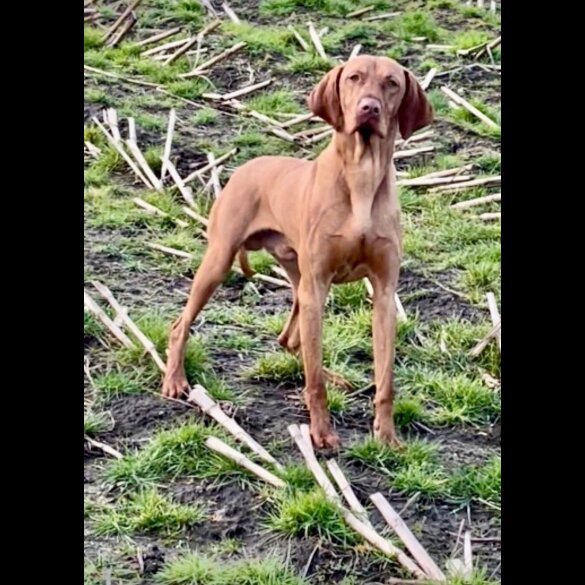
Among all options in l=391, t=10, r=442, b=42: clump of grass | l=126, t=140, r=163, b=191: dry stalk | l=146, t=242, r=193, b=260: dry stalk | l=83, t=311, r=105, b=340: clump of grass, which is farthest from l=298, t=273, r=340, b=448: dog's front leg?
l=391, t=10, r=442, b=42: clump of grass

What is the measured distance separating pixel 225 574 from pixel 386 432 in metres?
1.29

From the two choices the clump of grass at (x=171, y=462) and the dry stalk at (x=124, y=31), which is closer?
the clump of grass at (x=171, y=462)

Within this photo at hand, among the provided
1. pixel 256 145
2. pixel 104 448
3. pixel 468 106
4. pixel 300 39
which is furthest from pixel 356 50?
pixel 104 448

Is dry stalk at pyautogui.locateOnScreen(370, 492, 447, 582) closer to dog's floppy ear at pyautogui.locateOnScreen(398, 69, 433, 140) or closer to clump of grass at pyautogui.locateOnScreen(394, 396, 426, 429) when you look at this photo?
clump of grass at pyautogui.locateOnScreen(394, 396, 426, 429)

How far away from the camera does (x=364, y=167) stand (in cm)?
517

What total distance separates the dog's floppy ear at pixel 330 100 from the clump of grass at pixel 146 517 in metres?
1.83

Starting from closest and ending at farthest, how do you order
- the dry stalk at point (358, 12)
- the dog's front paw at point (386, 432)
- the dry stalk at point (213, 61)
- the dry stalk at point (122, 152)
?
the dog's front paw at point (386, 432)
the dry stalk at point (122, 152)
the dry stalk at point (213, 61)
the dry stalk at point (358, 12)

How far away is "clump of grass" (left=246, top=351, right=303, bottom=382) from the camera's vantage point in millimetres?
6051

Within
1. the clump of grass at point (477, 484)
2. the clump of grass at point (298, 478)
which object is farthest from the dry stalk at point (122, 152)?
the clump of grass at point (477, 484)

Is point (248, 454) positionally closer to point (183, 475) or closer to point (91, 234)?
point (183, 475)

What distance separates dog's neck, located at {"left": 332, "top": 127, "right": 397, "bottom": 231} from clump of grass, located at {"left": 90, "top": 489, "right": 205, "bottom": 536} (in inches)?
57.7

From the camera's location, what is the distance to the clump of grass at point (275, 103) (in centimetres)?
968

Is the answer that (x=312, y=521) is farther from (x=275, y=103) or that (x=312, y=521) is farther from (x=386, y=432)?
(x=275, y=103)

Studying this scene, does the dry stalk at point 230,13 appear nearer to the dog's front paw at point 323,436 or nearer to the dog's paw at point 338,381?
the dog's paw at point 338,381
